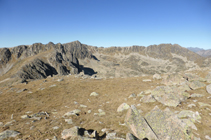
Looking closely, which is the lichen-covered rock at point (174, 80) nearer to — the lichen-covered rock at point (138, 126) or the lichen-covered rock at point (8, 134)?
the lichen-covered rock at point (138, 126)

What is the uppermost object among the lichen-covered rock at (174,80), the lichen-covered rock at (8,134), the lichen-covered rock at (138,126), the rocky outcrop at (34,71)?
the lichen-covered rock at (174,80)

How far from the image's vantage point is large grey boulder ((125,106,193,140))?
823 cm

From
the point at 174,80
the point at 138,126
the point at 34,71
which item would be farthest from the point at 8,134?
the point at 34,71

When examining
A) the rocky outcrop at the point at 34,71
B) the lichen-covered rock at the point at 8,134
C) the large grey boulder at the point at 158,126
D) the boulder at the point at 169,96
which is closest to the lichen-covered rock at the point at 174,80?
Answer: the boulder at the point at 169,96

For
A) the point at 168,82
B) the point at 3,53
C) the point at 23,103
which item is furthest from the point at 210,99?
the point at 3,53

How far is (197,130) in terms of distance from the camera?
887 centimetres

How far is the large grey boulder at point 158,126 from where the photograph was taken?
823cm

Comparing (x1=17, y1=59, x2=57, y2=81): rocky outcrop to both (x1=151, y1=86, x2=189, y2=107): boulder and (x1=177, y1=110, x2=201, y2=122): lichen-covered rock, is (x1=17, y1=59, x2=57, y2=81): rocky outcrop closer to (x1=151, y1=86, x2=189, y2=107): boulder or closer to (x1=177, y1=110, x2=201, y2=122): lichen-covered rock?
(x1=151, y1=86, x2=189, y2=107): boulder

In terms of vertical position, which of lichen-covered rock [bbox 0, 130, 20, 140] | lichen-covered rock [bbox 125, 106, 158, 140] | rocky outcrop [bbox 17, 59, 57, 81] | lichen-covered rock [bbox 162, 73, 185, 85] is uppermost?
lichen-covered rock [bbox 162, 73, 185, 85]

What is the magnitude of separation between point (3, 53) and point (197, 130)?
290920 millimetres

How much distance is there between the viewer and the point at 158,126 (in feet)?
29.7

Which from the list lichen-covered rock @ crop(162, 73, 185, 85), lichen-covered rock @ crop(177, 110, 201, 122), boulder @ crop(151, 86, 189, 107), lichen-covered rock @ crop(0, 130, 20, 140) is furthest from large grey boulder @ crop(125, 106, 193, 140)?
lichen-covered rock @ crop(162, 73, 185, 85)

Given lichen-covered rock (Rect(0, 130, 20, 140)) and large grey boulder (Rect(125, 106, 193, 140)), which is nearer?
large grey boulder (Rect(125, 106, 193, 140))

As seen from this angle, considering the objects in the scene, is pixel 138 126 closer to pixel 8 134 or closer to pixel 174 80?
pixel 8 134
